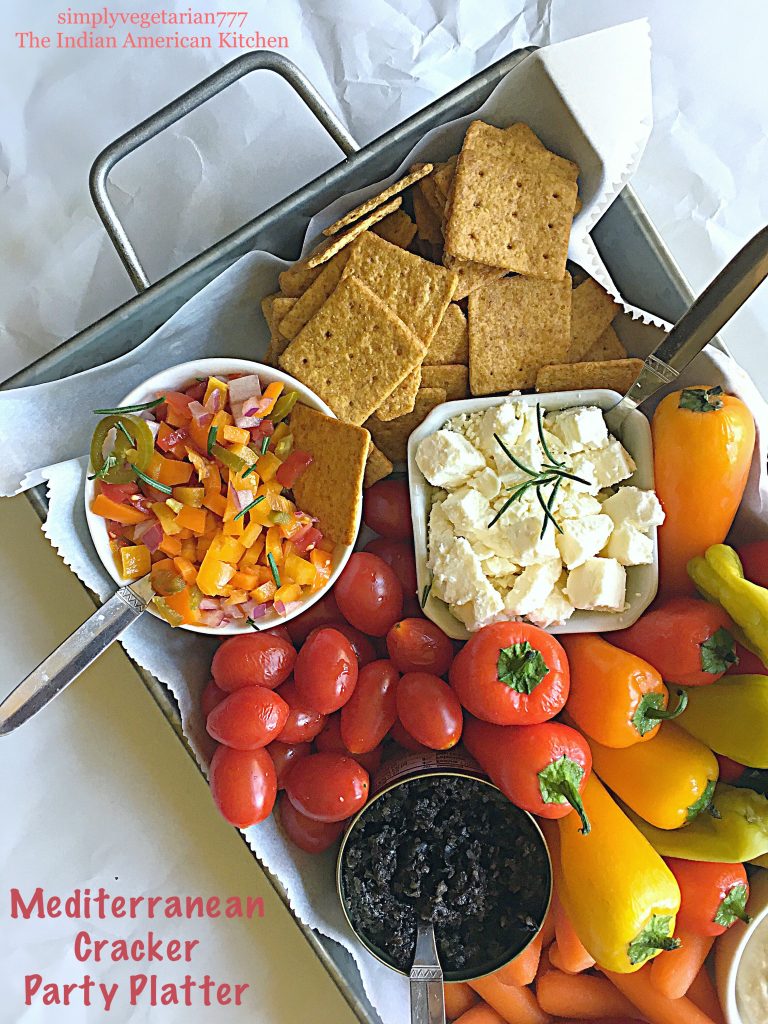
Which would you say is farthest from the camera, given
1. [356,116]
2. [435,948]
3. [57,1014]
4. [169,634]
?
[356,116]

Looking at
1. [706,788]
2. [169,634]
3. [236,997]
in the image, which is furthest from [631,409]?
[236,997]

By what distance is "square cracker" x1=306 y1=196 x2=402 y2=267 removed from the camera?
1.41m

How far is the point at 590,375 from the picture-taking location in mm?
1479

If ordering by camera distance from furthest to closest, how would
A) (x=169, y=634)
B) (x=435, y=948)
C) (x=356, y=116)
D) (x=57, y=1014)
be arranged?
(x=356, y=116)
(x=57, y=1014)
(x=169, y=634)
(x=435, y=948)

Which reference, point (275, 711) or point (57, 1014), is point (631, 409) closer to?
point (275, 711)

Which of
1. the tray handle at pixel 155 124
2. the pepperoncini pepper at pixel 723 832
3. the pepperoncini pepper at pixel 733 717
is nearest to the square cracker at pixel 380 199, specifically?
the tray handle at pixel 155 124

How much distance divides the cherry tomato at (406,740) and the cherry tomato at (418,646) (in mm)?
112

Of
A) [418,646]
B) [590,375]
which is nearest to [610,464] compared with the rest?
[590,375]

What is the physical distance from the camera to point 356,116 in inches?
67.8

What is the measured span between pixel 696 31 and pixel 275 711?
5.07 ft

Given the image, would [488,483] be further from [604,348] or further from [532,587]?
[604,348]

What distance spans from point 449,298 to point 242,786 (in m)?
0.84

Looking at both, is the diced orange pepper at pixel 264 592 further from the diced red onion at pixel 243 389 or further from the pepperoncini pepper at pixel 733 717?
the pepperoncini pepper at pixel 733 717

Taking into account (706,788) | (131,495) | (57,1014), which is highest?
(131,495)
